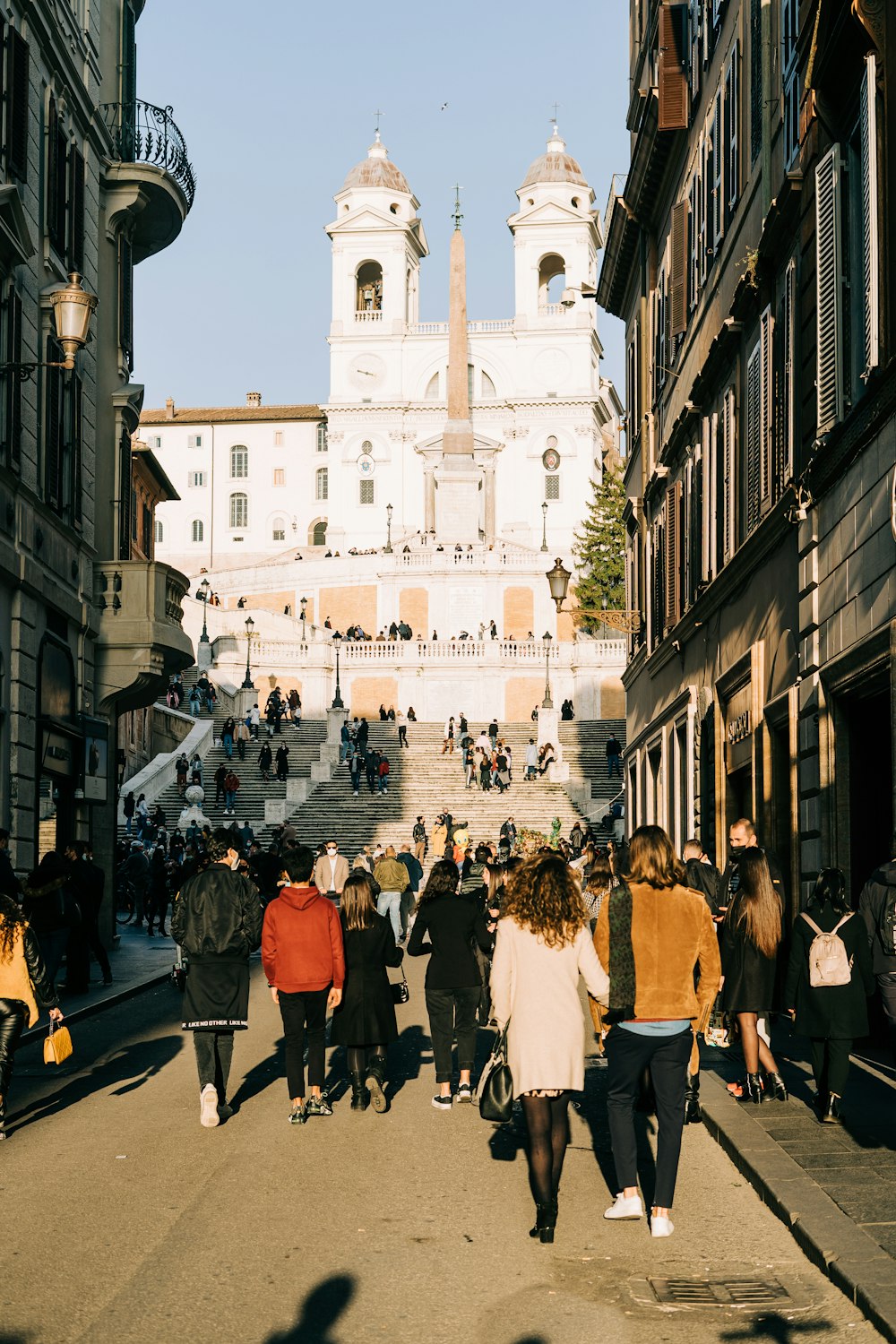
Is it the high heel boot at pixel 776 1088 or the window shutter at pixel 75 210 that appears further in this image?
the window shutter at pixel 75 210

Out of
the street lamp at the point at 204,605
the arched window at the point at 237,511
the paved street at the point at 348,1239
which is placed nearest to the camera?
the paved street at the point at 348,1239

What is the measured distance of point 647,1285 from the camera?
7.40m

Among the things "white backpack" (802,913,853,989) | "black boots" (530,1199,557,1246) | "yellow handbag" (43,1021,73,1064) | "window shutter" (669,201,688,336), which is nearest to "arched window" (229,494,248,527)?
"window shutter" (669,201,688,336)

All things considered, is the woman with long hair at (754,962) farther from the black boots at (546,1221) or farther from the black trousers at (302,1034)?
the black boots at (546,1221)

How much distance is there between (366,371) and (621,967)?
362 ft

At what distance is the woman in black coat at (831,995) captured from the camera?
10.7m

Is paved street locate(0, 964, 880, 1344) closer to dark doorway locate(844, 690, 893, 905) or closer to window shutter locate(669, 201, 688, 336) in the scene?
dark doorway locate(844, 690, 893, 905)

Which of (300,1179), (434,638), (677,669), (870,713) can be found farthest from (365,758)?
(300,1179)

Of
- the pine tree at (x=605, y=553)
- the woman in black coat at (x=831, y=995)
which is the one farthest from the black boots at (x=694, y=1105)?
the pine tree at (x=605, y=553)

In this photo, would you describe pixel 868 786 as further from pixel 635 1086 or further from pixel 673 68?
pixel 673 68

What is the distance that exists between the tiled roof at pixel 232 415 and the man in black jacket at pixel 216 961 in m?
113

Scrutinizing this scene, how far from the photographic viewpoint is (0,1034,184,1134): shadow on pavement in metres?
12.2

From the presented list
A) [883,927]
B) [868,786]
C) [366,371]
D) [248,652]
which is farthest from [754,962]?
[366,371]

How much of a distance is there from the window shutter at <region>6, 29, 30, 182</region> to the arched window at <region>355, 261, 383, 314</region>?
98.7m
